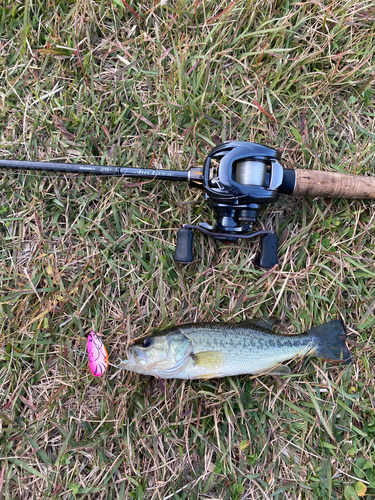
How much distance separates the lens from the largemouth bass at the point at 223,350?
2320mm

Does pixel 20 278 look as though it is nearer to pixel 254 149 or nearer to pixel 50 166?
pixel 50 166

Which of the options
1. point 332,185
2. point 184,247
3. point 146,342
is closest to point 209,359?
A: point 146,342

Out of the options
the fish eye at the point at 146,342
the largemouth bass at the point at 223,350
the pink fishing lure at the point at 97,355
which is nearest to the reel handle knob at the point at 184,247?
the largemouth bass at the point at 223,350

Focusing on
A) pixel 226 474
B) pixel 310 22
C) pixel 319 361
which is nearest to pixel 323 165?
pixel 310 22

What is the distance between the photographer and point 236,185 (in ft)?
7.18

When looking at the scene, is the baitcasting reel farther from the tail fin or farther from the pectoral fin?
the tail fin

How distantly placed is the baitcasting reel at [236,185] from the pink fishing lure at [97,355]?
891mm

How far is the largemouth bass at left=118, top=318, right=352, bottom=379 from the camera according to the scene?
2320 mm

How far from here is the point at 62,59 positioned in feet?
9.28

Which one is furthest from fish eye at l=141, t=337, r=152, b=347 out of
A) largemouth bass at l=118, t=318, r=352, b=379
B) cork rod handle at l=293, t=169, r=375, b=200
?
cork rod handle at l=293, t=169, r=375, b=200

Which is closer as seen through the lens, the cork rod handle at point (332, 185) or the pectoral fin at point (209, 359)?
the pectoral fin at point (209, 359)

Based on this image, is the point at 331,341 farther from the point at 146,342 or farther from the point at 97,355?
the point at 97,355

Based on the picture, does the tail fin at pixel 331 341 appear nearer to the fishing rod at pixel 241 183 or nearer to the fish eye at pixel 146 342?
the fishing rod at pixel 241 183

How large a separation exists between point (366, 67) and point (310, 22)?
0.65 meters
